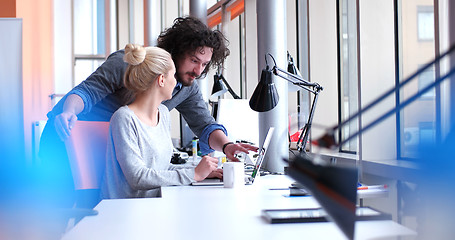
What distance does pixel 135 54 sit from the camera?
2.02 meters

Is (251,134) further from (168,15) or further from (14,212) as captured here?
(168,15)

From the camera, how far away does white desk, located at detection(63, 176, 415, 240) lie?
1.05 metres

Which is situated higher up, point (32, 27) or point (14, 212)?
point (32, 27)

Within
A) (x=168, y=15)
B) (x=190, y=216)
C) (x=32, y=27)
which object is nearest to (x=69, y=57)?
(x=168, y=15)

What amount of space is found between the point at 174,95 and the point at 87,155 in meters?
0.64

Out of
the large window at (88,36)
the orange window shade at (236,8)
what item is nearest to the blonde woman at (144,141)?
the orange window shade at (236,8)

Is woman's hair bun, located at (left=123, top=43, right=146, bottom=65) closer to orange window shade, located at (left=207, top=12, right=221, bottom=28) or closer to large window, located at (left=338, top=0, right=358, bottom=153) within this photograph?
large window, located at (left=338, top=0, right=358, bottom=153)

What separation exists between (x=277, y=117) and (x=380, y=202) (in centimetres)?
81

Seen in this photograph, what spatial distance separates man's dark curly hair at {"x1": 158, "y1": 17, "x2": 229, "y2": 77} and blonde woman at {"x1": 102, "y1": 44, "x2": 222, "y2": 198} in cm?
40

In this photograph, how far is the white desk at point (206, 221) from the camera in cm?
105

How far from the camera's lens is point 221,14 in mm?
6863

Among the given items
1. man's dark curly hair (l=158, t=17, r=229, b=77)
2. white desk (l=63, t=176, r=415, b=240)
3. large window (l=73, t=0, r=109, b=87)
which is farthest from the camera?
large window (l=73, t=0, r=109, b=87)

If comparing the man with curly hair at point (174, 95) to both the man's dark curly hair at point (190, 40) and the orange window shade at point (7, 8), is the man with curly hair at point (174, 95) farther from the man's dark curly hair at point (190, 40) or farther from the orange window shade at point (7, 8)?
the orange window shade at point (7, 8)

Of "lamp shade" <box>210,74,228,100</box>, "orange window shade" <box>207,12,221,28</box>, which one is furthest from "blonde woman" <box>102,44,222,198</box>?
"orange window shade" <box>207,12,221,28</box>
